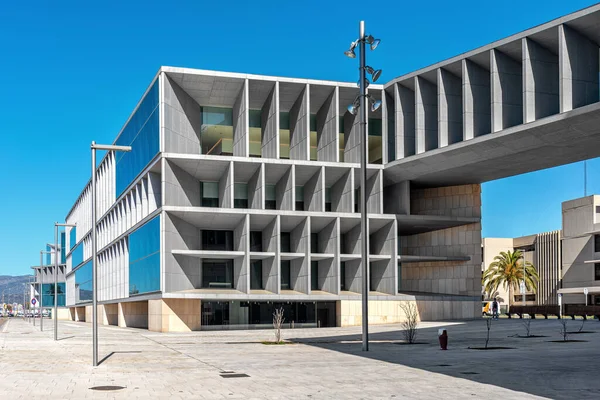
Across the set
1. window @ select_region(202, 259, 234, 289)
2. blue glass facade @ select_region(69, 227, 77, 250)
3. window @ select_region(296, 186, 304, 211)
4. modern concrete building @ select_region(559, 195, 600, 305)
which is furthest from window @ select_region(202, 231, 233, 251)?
blue glass facade @ select_region(69, 227, 77, 250)

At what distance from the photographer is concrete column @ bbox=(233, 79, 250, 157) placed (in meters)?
51.2

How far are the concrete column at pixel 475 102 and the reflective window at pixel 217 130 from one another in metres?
19.1

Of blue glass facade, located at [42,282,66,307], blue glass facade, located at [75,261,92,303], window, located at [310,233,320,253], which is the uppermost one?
window, located at [310,233,320,253]

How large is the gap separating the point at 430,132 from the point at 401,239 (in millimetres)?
14979

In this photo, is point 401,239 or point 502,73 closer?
point 502,73

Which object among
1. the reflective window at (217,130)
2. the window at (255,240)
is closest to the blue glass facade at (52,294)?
the window at (255,240)

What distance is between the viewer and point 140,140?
190 ft

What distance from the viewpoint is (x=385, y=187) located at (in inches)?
2291

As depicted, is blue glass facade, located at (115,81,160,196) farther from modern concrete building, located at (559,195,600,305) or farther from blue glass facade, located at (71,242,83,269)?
modern concrete building, located at (559,195,600,305)

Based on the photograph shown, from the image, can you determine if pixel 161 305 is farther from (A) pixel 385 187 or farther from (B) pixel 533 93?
(B) pixel 533 93

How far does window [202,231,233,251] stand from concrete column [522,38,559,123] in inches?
998

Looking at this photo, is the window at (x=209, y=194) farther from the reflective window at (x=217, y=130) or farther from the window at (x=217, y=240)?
the reflective window at (x=217, y=130)

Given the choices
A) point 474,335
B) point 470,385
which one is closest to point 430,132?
point 474,335

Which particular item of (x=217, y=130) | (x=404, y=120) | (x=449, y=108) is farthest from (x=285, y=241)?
(x=449, y=108)
